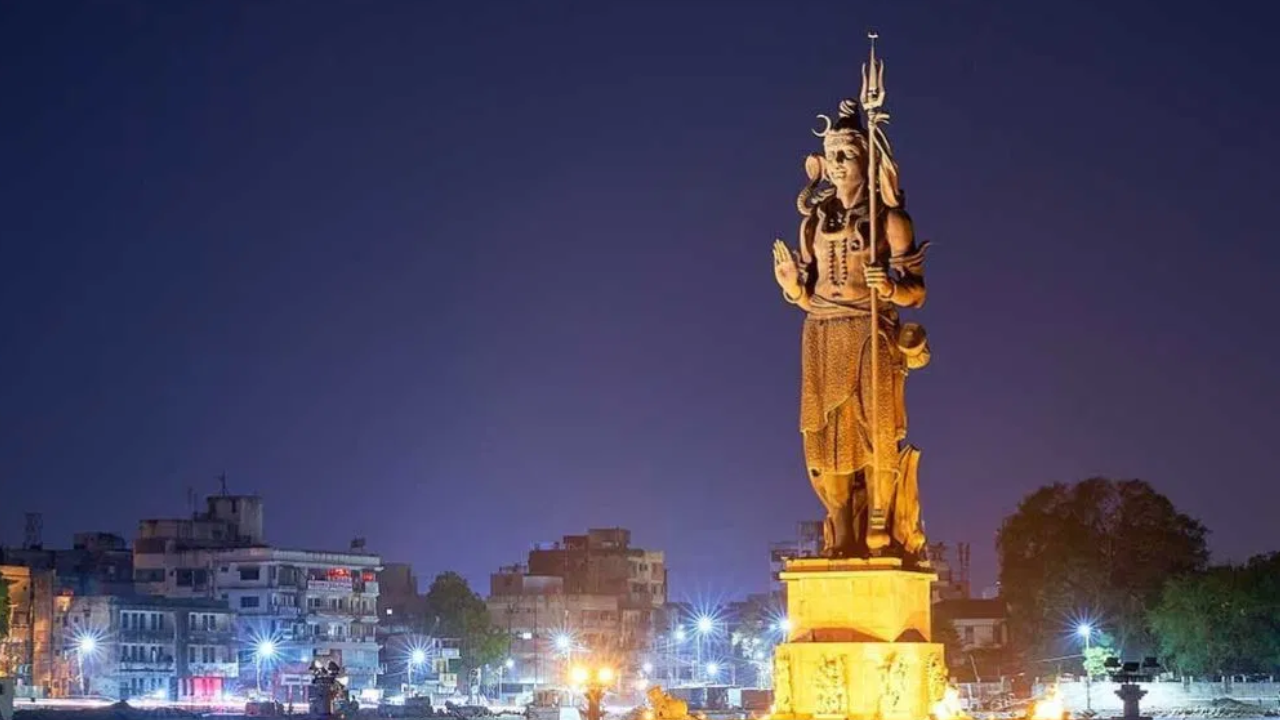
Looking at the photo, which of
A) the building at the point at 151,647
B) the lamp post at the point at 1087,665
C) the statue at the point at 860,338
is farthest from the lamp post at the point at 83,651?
the statue at the point at 860,338

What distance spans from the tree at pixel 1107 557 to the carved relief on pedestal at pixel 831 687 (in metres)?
77.4

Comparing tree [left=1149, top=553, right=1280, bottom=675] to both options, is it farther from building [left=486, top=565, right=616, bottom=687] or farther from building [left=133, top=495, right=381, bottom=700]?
building [left=486, top=565, right=616, bottom=687]

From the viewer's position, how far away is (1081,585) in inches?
3954

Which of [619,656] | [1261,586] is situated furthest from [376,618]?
[1261,586]

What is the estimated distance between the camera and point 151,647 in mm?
117938

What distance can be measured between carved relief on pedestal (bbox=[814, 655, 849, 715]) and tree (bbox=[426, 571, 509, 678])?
115 m

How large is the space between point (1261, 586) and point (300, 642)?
5475 cm

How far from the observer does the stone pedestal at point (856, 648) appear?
75.3 ft

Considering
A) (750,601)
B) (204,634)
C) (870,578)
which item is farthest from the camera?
(750,601)

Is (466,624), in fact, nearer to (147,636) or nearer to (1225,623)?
(147,636)

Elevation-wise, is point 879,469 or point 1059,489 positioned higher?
point 1059,489

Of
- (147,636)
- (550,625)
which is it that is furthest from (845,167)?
(550,625)

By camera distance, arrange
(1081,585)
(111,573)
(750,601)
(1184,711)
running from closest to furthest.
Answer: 1. (1184,711)
2. (1081,585)
3. (111,573)
4. (750,601)

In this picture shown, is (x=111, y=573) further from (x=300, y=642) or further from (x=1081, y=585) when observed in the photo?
(x=1081, y=585)
